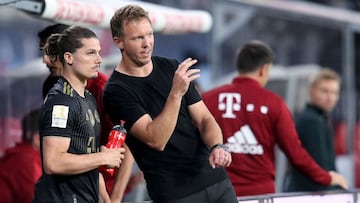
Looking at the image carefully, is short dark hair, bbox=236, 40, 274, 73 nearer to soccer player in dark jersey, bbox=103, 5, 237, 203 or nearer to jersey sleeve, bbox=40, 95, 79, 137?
soccer player in dark jersey, bbox=103, 5, 237, 203

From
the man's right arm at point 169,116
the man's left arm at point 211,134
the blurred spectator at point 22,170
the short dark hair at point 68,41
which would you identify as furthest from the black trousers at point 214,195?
the blurred spectator at point 22,170

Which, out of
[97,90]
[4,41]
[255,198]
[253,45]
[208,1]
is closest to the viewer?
[97,90]

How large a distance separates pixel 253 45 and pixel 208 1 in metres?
2.38

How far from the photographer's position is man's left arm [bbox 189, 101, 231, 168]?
4504mm

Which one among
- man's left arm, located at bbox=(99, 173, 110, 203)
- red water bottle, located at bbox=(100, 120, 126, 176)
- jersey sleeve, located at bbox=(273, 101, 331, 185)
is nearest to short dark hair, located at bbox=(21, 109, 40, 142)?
jersey sleeve, located at bbox=(273, 101, 331, 185)

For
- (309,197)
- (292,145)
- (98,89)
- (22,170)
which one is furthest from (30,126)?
(309,197)

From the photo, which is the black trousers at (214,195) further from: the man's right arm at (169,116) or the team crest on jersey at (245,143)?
the team crest on jersey at (245,143)

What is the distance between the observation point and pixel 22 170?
6.51 meters

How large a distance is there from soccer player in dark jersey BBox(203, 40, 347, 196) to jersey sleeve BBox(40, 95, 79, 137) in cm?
193

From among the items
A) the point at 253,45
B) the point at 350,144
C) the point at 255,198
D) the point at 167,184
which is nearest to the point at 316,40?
the point at 350,144

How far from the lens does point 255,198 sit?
5.45m

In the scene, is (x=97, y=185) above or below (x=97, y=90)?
below

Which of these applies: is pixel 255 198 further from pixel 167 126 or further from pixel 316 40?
pixel 316 40

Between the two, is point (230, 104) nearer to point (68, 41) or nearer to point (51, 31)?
point (51, 31)
